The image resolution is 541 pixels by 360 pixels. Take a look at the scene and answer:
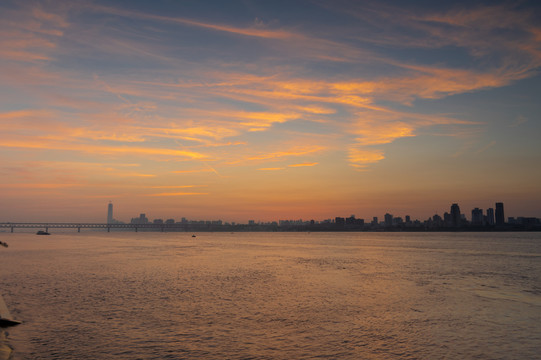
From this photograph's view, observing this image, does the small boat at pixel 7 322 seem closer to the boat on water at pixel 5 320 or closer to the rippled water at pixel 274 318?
the boat on water at pixel 5 320

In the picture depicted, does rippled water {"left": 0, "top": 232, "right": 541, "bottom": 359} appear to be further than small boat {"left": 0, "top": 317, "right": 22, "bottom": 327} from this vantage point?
No

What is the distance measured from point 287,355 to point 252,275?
3200cm

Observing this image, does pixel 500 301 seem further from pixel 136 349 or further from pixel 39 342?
pixel 39 342

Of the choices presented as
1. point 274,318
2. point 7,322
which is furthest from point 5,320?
point 274,318

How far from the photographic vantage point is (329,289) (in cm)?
3709

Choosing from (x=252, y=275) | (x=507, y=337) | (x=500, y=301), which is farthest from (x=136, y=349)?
(x=252, y=275)

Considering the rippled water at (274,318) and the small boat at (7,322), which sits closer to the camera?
the rippled water at (274,318)

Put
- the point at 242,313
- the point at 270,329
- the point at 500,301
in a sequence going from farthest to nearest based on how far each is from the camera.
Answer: the point at 500,301, the point at 242,313, the point at 270,329

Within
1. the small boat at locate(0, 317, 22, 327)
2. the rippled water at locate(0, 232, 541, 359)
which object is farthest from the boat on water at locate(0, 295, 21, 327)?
the rippled water at locate(0, 232, 541, 359)

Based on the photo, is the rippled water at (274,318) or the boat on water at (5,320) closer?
the rippled water at (274,318)

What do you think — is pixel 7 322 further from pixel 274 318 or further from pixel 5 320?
pixel 274 318

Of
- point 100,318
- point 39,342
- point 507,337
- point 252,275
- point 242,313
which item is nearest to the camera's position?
point 39,342

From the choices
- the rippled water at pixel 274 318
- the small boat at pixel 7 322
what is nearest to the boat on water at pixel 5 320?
the small boat at pixel 7 322

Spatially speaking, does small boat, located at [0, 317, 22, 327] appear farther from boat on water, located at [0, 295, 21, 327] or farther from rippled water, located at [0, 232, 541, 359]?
rippled water, located at [0, 232, 541, 359]
